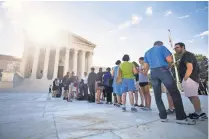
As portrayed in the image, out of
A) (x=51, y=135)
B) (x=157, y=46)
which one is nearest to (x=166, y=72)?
(x=157, y=46)

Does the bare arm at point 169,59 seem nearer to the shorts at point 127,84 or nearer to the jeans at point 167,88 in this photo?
the jeans at point 167,88

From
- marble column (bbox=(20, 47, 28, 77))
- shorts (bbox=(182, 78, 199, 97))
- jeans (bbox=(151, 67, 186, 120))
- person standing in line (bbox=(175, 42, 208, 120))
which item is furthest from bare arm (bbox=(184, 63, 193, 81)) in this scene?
marble column (bbox=(20, 47, 28, 77))

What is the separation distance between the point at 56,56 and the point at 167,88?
3240 cm

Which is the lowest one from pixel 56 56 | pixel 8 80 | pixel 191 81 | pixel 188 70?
pixel 8 80

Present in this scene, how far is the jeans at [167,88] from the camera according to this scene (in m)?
2.77

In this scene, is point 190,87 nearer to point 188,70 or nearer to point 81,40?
point 188,70

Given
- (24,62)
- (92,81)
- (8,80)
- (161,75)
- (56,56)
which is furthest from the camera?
(56,56)

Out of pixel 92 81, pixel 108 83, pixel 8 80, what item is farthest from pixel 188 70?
pixel 8 80

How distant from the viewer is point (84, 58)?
3653cm

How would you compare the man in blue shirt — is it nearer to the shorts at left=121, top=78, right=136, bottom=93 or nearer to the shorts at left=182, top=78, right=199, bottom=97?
the shorts at left=182, top=78, right=199, bottom=97

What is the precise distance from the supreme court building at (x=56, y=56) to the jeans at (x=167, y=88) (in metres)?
28.5

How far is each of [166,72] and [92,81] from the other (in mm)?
4871

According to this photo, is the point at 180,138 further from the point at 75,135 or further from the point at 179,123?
the point at 75,135

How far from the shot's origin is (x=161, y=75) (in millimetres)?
3086
